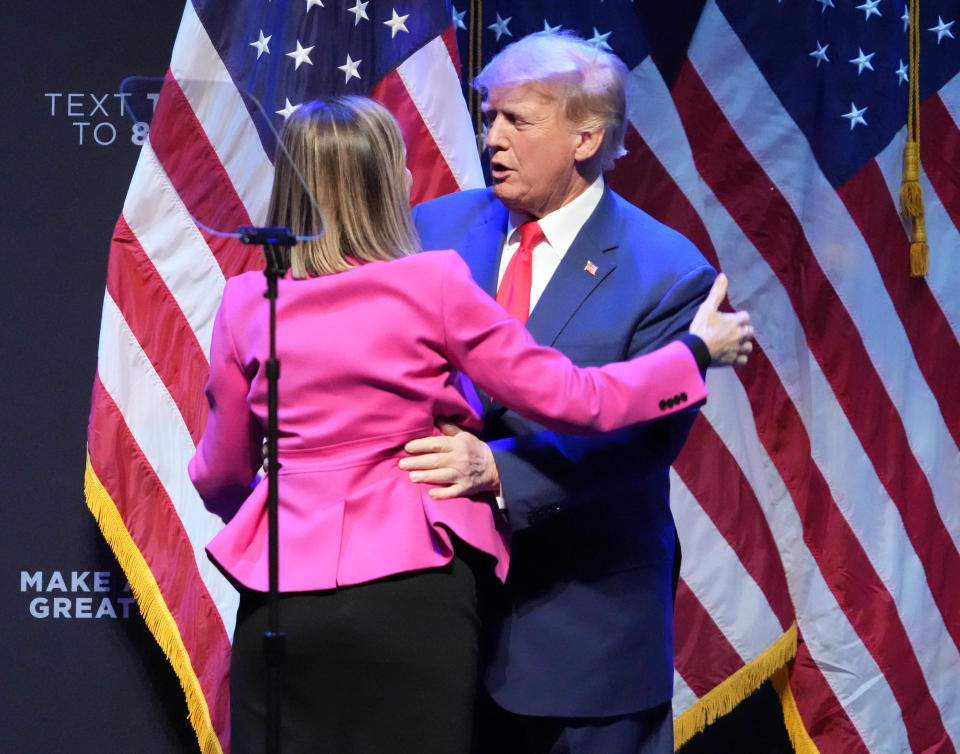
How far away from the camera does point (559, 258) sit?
1.99 metres

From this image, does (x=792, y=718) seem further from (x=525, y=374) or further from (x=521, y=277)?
(x=525, y=374)

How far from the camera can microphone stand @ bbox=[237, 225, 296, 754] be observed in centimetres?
147

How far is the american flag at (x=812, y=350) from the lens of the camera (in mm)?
2982

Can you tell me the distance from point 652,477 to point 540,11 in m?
1.43

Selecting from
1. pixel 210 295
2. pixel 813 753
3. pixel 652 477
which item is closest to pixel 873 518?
pixel 813 753

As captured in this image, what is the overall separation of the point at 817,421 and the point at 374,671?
1.85 metres

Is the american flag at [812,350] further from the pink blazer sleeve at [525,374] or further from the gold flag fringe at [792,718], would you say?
the pink blazer sleeve at [525,374]

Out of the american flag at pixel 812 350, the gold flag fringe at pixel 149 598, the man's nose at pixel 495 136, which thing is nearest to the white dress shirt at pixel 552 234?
the man's nose at pixel 495 136

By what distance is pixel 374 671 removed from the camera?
1.52 m

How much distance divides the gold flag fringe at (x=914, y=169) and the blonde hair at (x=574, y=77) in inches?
47.4

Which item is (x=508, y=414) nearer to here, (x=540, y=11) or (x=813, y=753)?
(x=540, y=11)

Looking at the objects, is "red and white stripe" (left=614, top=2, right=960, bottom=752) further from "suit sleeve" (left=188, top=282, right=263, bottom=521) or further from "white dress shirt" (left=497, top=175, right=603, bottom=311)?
"suit sleeve" (left=188, top=282, right=263, bottom=521)

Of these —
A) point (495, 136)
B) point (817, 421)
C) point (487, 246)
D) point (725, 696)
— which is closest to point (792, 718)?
point (725, 696)

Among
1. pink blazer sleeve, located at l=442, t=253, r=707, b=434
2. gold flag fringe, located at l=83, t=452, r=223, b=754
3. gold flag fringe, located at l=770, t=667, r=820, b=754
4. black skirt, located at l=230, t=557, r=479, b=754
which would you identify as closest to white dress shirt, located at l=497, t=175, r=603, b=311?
Result: pink blazer sleeve, located at l=442, t=253, r=707, b=434
